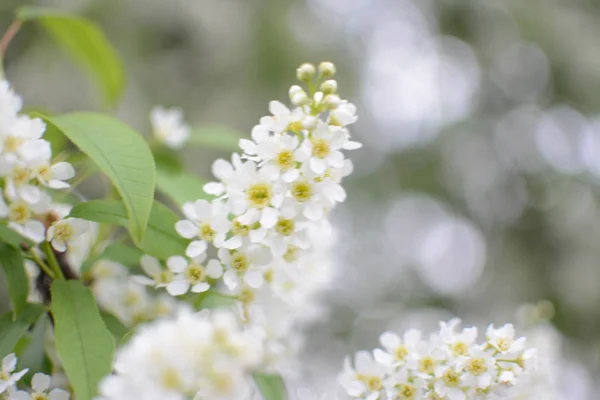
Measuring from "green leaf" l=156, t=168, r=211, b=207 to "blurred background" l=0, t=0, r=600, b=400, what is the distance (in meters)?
1.85

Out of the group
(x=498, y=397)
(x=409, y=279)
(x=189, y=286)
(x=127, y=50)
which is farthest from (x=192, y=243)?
(x=409, y=279)

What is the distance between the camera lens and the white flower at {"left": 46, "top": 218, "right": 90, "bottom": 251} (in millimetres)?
739

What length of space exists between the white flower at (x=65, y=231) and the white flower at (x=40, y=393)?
15 centimetres

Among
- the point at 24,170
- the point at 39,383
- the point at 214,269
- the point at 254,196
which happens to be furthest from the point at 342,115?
the point at 39,383

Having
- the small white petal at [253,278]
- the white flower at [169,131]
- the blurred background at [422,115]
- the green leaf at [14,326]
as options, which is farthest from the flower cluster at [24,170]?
the blurred background at [422,115]

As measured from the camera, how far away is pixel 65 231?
0.75 metres

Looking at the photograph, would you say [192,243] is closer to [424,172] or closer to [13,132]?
[13,132]

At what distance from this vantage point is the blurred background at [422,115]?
10.3 ft

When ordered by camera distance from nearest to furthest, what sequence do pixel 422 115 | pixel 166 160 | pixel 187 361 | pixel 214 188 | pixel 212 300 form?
1. pixel 187 361
2. pixel 214 188
3. pixel 212 300
4. pixel 166 160
5. pixel 422 115

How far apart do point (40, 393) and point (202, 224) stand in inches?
10.3

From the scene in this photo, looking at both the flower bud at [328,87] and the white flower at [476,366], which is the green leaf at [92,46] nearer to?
the flower bud at [328,87]

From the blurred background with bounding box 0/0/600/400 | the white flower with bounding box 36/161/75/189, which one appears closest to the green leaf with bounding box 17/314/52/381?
the white flower with bounding box 36/161/75/189

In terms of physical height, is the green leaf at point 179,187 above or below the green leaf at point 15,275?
above

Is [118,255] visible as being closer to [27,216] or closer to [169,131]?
[27,216]
